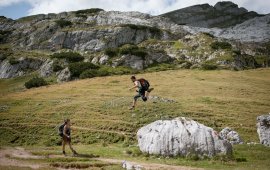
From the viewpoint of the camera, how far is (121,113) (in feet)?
195

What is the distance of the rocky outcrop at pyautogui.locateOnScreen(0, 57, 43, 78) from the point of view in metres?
141

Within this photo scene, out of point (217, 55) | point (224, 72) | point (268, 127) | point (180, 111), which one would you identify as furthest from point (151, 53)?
point (268, 127)

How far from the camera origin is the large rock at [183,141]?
111 ft

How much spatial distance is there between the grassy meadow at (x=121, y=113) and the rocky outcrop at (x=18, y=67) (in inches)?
2265

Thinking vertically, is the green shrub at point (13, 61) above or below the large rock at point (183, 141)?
above

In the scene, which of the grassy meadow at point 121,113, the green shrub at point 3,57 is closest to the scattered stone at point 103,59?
the grassy meadow at point 121,113

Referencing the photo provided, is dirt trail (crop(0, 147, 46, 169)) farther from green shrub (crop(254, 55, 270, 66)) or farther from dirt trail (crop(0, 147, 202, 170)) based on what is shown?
green shrub (crop(254, 55, 270, 66))

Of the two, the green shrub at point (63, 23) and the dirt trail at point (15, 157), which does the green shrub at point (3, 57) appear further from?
the dirt trail at point (15, 157)

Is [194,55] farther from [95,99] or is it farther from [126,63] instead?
[95,99]

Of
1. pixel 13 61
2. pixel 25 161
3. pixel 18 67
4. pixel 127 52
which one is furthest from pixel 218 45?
pixel 25 161

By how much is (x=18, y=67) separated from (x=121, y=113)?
94.8m

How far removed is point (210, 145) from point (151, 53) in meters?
109

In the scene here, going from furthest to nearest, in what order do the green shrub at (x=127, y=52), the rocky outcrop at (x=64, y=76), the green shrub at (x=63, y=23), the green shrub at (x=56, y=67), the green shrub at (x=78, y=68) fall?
the green shrub at (x=63, y=23), the green shrub at (x=127, y=52), the green shrub at (x=56, y=67), the green shrub at (x=78, y=68), the rocky outcrop at (x=64, y=76)

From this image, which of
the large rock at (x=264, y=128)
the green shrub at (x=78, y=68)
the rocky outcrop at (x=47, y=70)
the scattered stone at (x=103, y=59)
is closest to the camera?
the large rock at (x=264, y=128)
